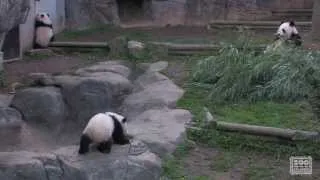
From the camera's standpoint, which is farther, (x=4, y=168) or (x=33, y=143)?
(x=33, y=143)

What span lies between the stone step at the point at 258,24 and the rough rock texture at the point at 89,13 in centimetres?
258

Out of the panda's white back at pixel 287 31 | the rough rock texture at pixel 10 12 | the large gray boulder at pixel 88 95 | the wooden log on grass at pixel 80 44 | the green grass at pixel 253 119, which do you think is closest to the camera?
the rough rock texture at pixel 10 12

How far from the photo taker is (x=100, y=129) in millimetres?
5988

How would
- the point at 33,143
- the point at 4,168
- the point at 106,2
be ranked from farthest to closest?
the point at 106,2 < the point at 33,143 < the point at 4,168

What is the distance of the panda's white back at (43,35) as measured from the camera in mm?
13086

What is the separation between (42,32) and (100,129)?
7466mm

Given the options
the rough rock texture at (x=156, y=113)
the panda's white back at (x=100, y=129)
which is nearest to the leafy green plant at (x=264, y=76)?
the rough rock texture at (x=156, y=113)

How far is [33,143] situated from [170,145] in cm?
217

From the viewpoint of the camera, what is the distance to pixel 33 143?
7.75 meters

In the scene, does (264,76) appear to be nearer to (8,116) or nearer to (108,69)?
(108,69)

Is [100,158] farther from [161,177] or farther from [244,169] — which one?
[244,169]

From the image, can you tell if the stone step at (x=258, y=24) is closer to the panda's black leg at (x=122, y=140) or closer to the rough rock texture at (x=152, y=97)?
the rough rock texture at (x=152, y=97)

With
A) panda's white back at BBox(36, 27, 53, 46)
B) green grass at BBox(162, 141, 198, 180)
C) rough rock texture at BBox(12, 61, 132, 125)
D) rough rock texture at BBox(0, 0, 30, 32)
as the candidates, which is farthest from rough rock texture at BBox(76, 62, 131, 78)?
green grass at BBox(162, 141, 198, 180)

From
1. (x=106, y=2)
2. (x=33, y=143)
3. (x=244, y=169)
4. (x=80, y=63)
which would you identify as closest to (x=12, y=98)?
(x=33, y=143)
